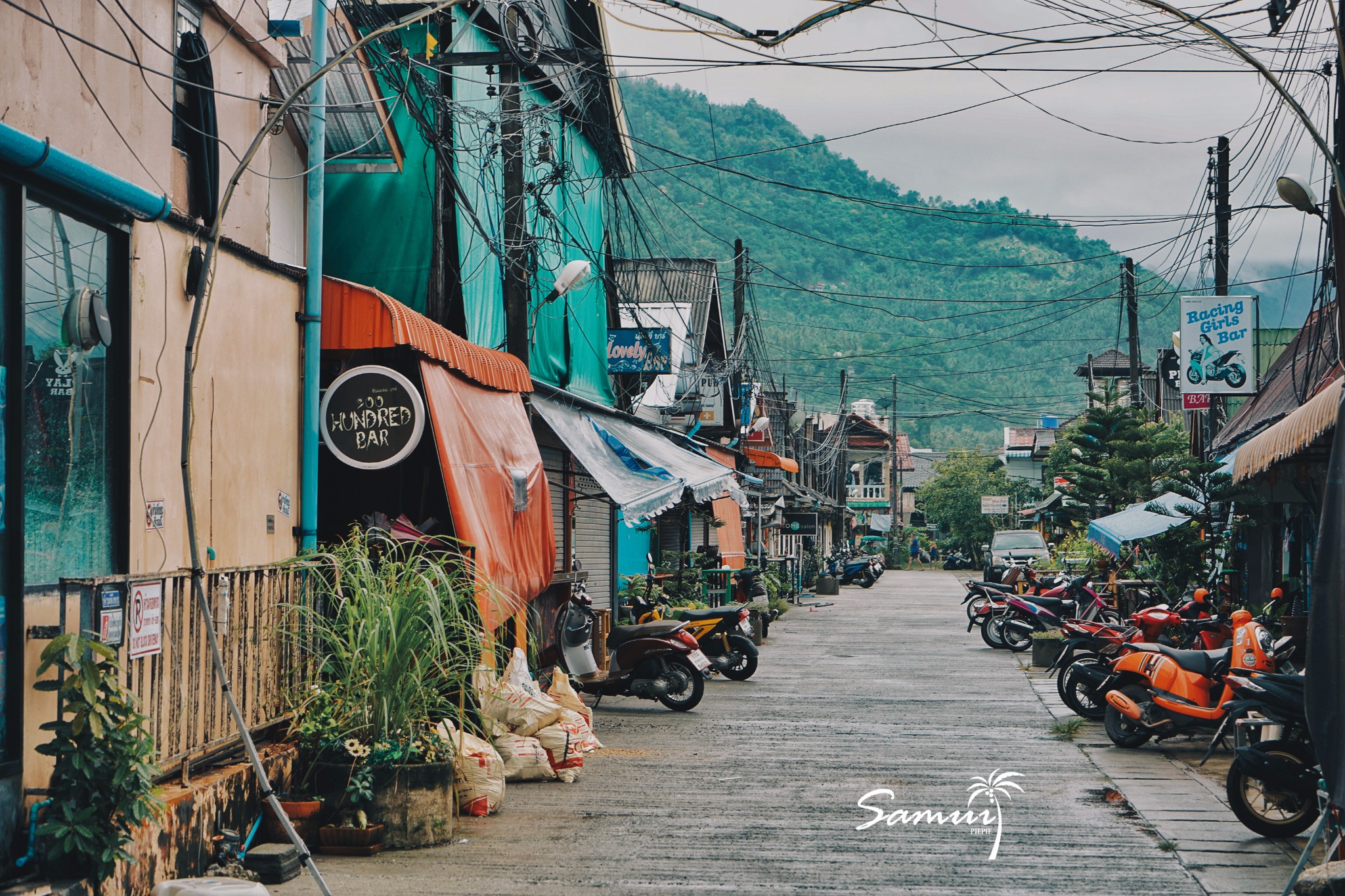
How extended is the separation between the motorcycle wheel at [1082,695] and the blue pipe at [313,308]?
784 centimetres

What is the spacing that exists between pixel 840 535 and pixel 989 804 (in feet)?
203

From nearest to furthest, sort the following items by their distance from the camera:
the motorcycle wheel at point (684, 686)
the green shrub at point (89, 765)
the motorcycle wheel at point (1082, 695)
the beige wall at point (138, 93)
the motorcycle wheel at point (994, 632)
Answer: the green shrub at point (89, 765) → the beige wall at point (138, 93) → the motorcycle wheel at point (1082, 695) → the motorcycle wheel at point (684, 686) → the motorcycle wheel at point (994, 632)

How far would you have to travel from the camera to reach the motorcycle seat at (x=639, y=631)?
1317cm

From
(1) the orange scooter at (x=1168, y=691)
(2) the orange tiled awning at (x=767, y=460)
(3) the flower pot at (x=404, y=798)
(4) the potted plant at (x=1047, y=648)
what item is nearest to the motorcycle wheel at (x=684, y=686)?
(1) the orange scooter at (x=1168, y=691)

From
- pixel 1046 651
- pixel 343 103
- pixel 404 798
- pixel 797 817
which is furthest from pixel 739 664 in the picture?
pixel 404 798

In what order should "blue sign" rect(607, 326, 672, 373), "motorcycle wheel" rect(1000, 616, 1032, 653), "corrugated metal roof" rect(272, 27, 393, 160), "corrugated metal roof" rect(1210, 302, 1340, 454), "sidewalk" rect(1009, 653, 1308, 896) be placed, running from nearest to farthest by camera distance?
"sidewalk" rect(1009, 653, 1308, 896) → "corrugated metal roof" rect(272, 27, 393, 160) → "corrugated metal roof" rect(1210, 302, 1340, 454) → "blue sign" rect(607, 326, 672, 373) → "motorcycle wheel" rect(1000, 616, 1032, 653)

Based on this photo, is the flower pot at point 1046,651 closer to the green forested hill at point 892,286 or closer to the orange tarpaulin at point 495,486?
the orange tarpaulin at point 495,486

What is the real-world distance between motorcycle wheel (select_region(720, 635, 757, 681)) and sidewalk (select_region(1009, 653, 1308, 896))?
4.60 m

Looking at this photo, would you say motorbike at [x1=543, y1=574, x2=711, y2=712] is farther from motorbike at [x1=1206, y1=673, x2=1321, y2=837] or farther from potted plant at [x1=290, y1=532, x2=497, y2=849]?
motorbike at [x1=1206, y1=673, x2=1321, y2=837]

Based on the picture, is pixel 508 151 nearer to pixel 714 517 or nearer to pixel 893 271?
pixel 714 517

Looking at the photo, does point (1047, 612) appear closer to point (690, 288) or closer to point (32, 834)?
point (690, 288)

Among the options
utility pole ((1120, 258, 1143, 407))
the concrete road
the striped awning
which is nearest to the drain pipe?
the concrete road

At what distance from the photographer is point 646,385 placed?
21.5 meters

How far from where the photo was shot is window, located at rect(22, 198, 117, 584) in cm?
559
